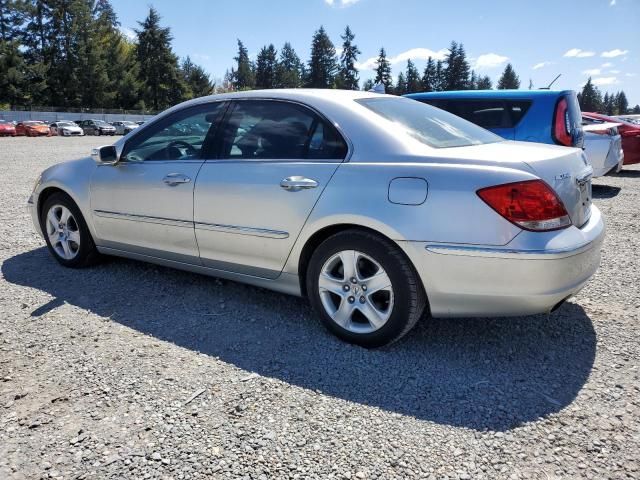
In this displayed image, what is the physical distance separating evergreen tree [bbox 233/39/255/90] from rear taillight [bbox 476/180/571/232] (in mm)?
101928

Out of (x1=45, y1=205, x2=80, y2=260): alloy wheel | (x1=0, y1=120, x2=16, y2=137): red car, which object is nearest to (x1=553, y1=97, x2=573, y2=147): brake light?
(x1=45, y1=205, x2=80, y2=260): alloy wheel

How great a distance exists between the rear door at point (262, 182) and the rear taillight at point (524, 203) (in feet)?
3.03

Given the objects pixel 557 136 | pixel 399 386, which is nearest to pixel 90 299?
pixel 399 386

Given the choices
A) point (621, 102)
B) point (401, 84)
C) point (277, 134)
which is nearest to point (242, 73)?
point (401, 84)

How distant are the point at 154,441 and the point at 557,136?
222 inches

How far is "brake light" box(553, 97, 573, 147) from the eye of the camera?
6023 mm

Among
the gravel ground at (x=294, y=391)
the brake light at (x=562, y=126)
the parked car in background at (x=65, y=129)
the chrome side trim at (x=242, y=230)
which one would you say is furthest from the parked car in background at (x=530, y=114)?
the parked car in background at (x=65, y=129)

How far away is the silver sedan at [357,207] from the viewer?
2584 millimetres

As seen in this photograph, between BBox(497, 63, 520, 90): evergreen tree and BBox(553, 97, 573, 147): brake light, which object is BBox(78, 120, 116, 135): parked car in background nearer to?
BBox(553, 97, 573, 147): brake light

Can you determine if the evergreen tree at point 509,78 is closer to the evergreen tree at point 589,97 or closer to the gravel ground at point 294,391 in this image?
the evergreen tree at point 589,97

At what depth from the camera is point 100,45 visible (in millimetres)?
63844

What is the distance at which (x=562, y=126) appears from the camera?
6035 millimetres

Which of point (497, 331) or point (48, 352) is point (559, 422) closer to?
point (497, 331)

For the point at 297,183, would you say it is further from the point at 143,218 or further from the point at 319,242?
the point at 143,218
